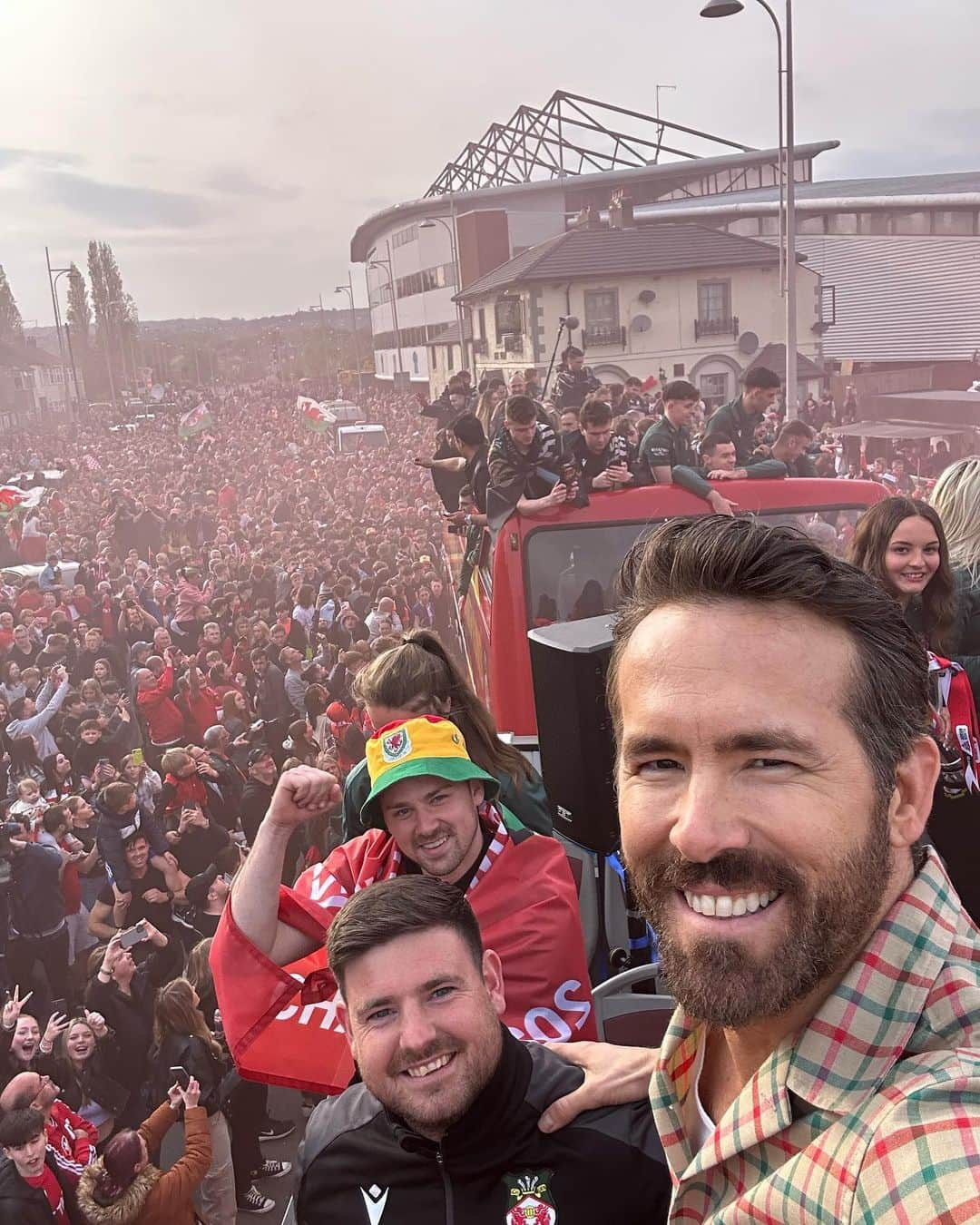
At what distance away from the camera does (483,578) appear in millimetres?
4363

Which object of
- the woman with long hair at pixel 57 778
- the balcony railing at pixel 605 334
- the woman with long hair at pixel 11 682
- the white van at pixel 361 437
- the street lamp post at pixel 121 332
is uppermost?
the street lamp post at pixel 121 332

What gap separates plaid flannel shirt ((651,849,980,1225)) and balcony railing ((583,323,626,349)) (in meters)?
4.31

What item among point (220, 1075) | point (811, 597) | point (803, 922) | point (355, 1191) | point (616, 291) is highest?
point (616, 291)

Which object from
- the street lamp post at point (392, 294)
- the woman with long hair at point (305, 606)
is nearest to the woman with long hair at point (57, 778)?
the woman with long hair at point (305, 606)

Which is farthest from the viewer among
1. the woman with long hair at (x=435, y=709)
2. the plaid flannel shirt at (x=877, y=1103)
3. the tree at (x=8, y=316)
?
the tree at (x=8, y=316)

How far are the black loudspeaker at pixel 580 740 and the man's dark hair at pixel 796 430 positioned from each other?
2.49 m

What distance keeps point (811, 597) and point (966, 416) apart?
17.7 ft

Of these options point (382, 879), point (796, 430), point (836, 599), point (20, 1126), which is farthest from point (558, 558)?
point (836, 599)

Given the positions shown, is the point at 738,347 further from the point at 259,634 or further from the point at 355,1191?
the point at 355,1191

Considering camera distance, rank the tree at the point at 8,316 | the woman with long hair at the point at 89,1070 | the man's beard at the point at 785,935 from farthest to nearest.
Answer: the tree at the point at 8,316 < the woman with long hair at the point at 89,1070 < the man's beard at the point at 785,935

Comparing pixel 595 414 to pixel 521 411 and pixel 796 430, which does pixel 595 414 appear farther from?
pixel 796 430

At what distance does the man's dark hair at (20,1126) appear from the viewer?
311 cm

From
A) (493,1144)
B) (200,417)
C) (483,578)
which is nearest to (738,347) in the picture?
(483,578)

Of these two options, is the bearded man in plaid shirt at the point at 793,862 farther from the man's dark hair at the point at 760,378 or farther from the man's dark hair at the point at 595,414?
the man's dark hair at the point at 760,378
